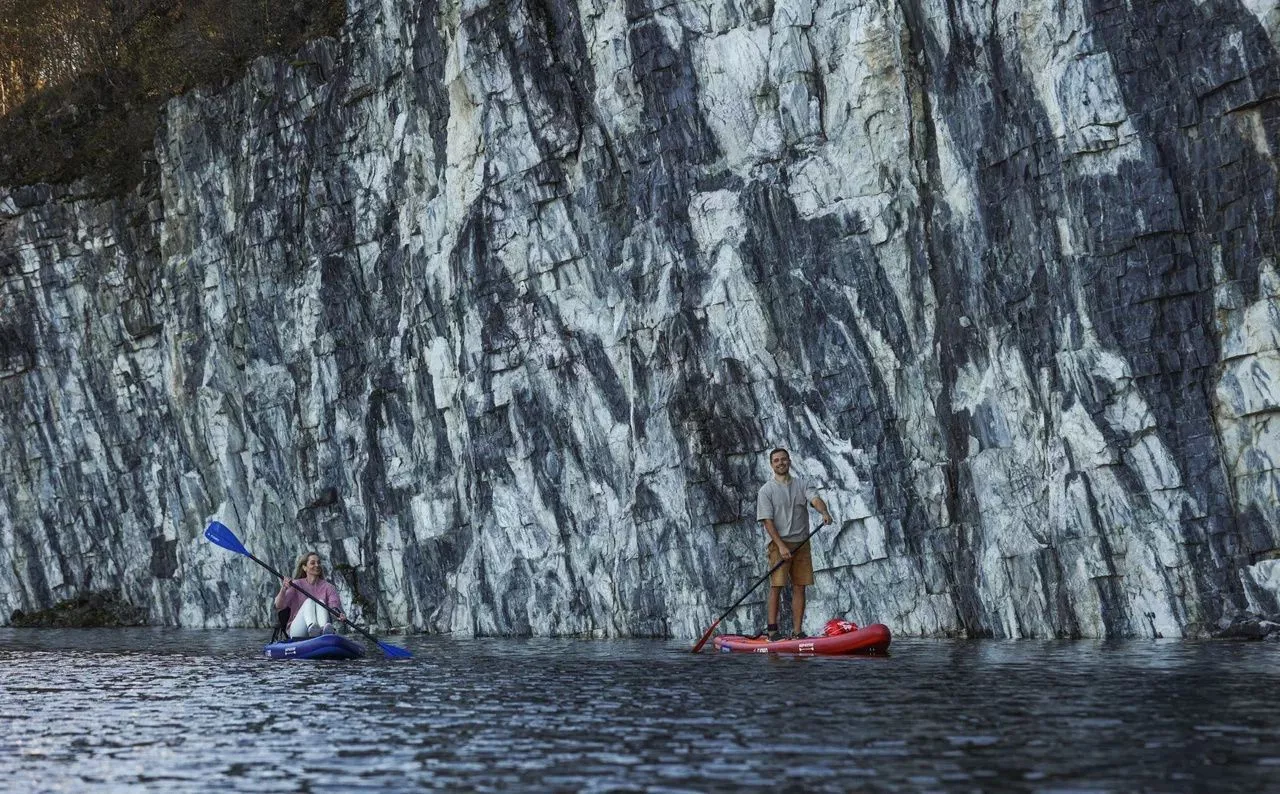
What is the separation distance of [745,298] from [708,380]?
1804 mm

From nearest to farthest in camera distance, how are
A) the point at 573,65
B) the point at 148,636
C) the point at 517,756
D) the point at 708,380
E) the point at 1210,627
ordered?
1. the point at 517,756
2. the point at 1210,627
3. the point at 708,380
4. the point at 573,65
5. the point at 148,636

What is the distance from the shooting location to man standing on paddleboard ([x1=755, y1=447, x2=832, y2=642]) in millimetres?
22656

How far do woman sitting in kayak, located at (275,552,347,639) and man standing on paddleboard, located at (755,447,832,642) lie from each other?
6.98 meters

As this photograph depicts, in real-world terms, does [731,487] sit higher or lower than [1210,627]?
higher

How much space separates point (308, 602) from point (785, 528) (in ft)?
26.1

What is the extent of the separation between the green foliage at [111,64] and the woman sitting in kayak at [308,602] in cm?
2369

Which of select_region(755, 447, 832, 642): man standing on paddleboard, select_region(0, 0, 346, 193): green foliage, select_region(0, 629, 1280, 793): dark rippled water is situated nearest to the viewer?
select_region(0, 629, 1280, 793): dark rippled water

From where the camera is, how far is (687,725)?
11820mm

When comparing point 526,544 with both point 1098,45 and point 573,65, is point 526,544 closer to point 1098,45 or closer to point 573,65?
point 573,65

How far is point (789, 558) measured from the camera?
74.5ft

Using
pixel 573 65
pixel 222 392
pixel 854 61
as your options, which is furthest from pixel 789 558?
pixel 222 392

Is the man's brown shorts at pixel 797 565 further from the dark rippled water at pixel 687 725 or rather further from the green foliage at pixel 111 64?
the green foliage at pixel 111 64

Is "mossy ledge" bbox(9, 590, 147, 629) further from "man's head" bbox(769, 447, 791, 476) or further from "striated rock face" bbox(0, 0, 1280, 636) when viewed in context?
"man's head" bbox(769, 447, 791, 476)

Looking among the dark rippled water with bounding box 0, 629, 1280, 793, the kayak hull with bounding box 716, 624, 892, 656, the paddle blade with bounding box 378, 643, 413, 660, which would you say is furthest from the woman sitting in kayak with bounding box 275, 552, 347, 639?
the kayak hull with bounding box 716, 624, 892, 656
